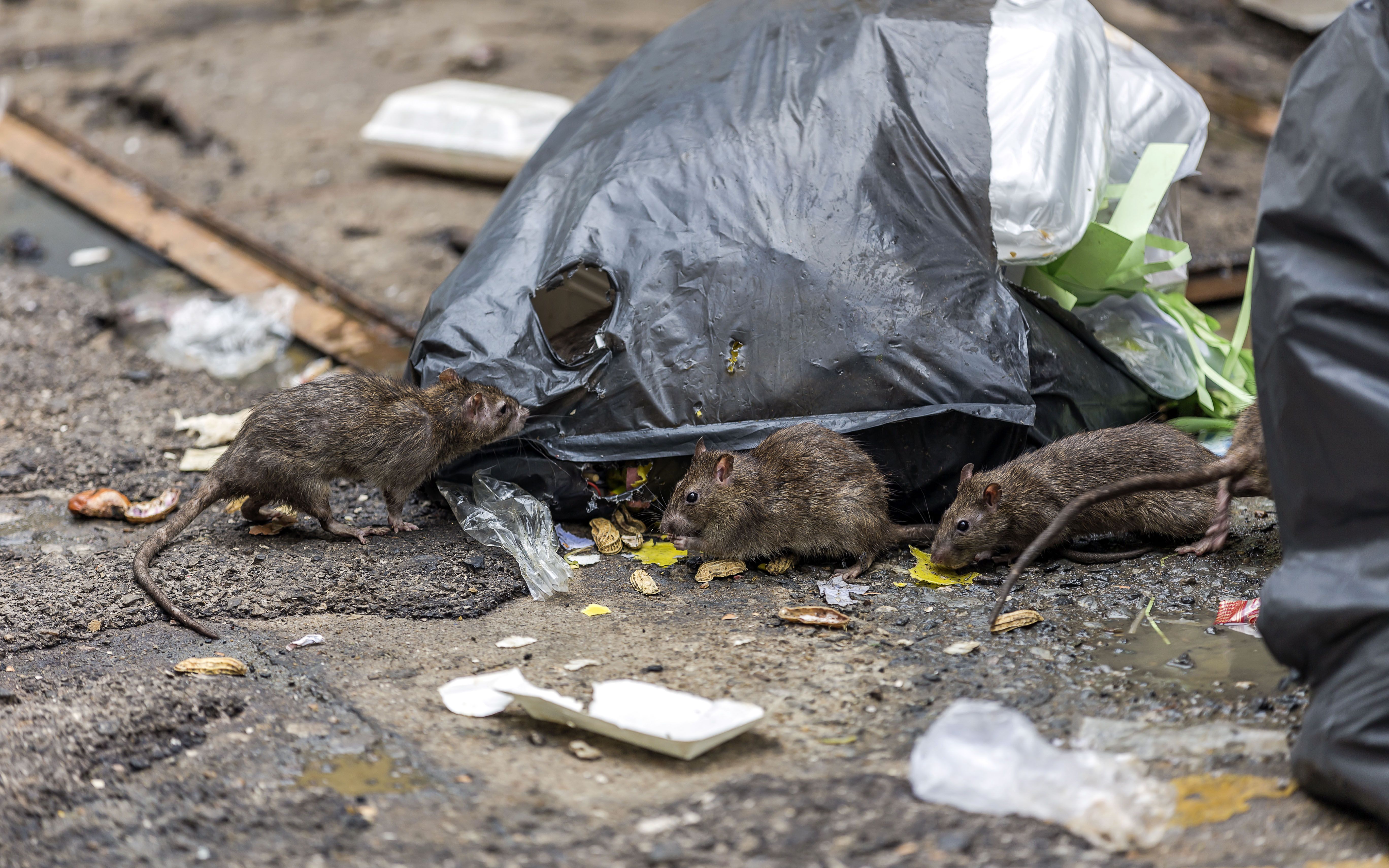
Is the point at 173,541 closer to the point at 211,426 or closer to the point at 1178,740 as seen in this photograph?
the point at 211,426

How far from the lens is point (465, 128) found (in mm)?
7781

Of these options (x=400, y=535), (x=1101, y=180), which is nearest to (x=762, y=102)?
(x=1101, y=180)

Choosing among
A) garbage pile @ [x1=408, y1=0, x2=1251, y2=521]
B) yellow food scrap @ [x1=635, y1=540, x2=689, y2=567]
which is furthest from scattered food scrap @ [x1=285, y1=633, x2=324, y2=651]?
yellow food scrap @ [x1=635, y1=540, x2=689, y2=567]

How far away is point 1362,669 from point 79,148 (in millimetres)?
8693

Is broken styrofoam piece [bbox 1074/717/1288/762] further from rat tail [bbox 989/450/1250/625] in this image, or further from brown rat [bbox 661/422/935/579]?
brown rat [bbox 661/422/935/579]

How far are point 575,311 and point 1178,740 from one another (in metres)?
2.79

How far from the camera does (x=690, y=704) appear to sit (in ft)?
10.3

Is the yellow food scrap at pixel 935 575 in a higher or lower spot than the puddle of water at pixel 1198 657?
lower

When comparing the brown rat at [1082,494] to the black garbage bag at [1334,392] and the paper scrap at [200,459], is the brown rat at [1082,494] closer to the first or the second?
the black garbage bag at [1334,392]

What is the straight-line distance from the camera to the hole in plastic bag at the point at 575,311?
4711 mm

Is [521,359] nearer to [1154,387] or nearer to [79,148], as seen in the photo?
[1154,387]

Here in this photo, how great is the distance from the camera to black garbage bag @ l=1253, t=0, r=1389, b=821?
260 cm

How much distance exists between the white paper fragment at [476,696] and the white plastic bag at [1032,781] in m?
1.16

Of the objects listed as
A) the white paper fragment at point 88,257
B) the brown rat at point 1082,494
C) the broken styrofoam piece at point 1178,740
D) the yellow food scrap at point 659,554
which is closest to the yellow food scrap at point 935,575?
the brown rat at point 1082,494
